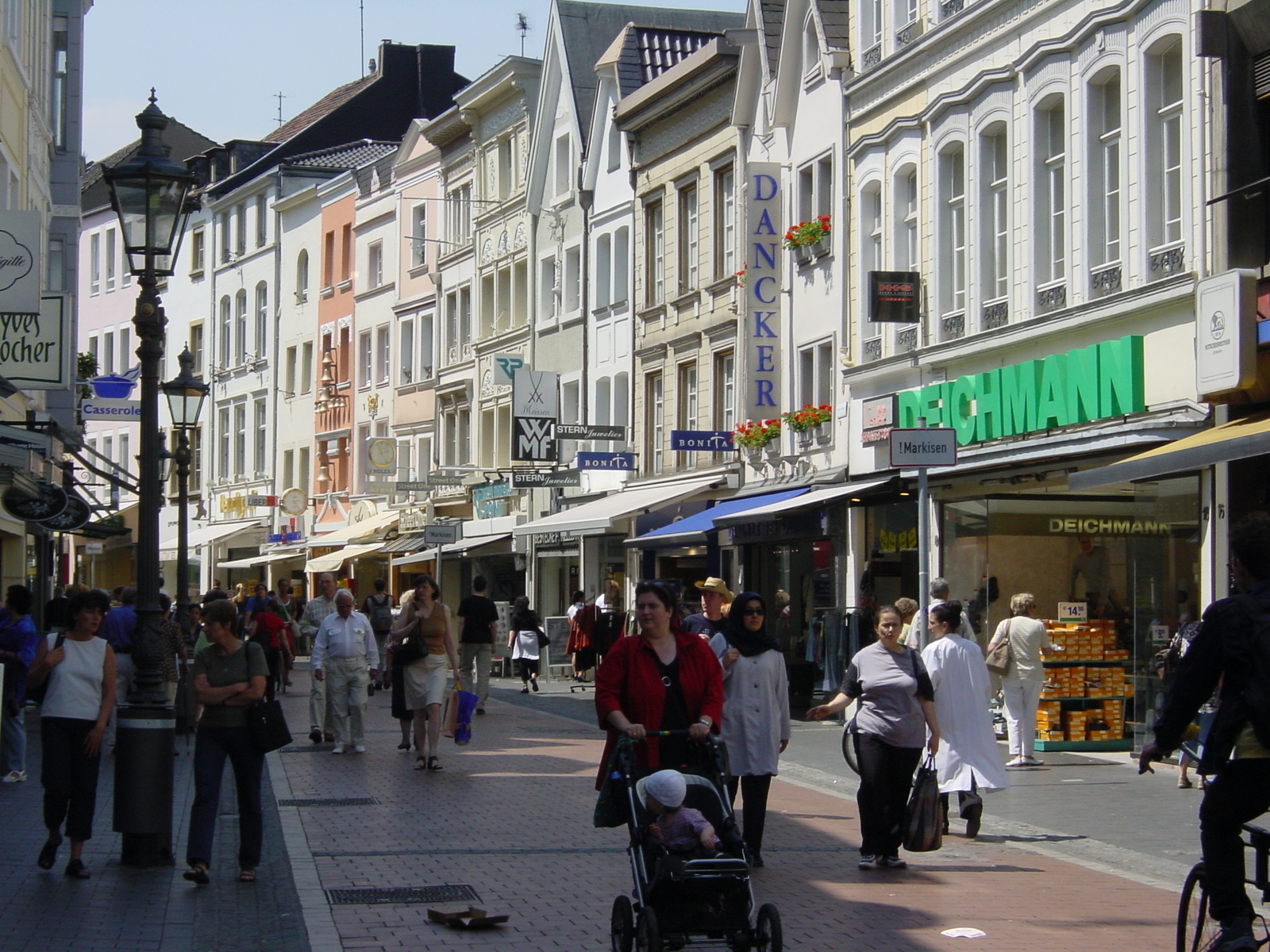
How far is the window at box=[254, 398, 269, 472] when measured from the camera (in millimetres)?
62750

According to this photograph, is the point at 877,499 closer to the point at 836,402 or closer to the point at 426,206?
the point at 836,402

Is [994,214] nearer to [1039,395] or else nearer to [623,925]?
[1039,395]

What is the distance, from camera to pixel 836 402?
2700 cm

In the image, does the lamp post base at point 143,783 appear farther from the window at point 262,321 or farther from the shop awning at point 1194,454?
the window at point 262,321

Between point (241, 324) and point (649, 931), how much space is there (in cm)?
5940

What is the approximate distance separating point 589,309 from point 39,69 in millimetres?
13528

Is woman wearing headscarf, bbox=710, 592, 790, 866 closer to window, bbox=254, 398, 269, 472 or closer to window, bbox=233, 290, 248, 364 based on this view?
window, bbox=254, 398, 269, 472

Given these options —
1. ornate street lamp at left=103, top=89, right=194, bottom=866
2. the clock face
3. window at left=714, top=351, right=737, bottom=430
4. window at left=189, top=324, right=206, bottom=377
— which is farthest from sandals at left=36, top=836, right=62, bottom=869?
window at left=189, top=324, right=206, bottom=377

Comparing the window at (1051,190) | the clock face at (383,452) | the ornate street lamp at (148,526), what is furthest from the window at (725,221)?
the ornate street lamp at (148,526)

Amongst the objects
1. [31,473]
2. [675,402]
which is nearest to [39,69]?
[31,473]

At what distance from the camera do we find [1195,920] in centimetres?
693

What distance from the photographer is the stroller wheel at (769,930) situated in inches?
306

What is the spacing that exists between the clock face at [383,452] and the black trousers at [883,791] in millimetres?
37669

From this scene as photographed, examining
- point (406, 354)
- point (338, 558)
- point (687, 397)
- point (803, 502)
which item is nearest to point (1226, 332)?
point (803, 502)
